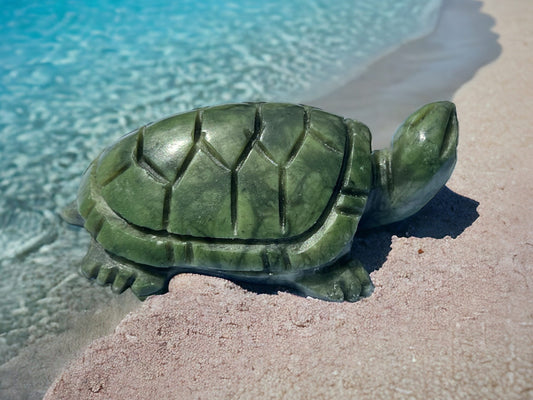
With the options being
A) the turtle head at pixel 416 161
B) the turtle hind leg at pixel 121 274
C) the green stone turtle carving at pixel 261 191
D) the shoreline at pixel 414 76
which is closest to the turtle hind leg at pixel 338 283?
the green stone turtle carving at pixel 261 191

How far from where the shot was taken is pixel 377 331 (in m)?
2.63

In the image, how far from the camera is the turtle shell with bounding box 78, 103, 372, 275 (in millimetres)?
2734

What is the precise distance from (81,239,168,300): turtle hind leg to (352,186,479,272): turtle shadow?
4.32 ft

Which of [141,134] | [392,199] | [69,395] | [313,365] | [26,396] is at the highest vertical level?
[141,134]

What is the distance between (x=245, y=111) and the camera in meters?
2.93

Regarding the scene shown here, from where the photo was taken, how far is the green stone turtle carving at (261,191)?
274 centimetres

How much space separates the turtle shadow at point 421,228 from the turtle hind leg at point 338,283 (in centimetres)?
22

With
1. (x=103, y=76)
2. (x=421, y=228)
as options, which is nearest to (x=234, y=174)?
(x=421, y=228)

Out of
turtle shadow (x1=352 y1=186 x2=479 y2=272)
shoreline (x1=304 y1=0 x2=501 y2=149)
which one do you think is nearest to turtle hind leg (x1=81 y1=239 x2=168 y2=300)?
turtle shadow (x1=352 y1=186 x2=479 y2=272)

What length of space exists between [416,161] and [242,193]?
1.07 metres

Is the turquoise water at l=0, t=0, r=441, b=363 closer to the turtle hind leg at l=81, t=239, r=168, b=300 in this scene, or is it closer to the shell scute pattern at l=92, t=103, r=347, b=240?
the turtle hind leg at l=81, t=239, r=168, b=300

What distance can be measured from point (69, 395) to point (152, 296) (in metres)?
0.76

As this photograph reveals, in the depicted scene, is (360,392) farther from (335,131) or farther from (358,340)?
(335,131)

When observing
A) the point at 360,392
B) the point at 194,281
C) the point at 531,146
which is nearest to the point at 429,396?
the point at 360,392
